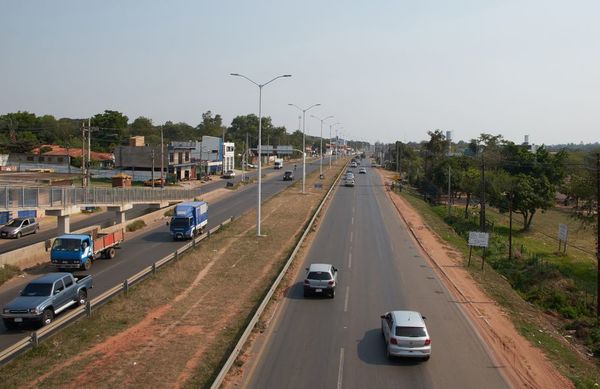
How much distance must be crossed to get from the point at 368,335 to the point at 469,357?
3.63 metres

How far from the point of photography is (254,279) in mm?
28688

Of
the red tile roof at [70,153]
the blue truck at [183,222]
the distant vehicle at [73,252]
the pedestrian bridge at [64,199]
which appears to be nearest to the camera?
the distant vehicle at [73,252]

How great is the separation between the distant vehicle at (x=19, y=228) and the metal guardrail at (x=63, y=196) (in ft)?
23.1

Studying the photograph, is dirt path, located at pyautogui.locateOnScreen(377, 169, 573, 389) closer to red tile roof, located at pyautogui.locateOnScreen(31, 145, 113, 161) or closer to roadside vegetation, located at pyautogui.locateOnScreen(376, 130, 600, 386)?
roadside vegetation, located at pyautogui.locateOnScreen(376, 130, 600, 386)

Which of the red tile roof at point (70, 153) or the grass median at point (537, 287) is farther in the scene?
the red tile roof at point (70, 153)

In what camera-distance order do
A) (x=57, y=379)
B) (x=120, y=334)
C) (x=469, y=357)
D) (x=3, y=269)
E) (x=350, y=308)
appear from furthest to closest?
(x=3, y=269) → (x=350, y=308) → (x=120, y=334) → (x=469, y=357) → (x=57, y=379)

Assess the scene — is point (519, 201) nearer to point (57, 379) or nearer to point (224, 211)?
point (224, 211)

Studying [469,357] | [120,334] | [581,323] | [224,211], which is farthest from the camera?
[224,211]

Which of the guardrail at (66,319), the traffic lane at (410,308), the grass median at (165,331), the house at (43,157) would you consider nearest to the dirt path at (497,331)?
the traffic lane at (410,308)

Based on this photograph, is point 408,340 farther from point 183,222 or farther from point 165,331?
point 183,222

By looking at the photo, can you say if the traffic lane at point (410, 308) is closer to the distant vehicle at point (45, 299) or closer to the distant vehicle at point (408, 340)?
the distant vehicle at point (408, 340)

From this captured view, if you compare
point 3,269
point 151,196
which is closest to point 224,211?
point 151,196

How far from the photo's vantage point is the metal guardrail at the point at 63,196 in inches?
1363

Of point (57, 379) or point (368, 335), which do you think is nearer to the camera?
point (57, 379)
